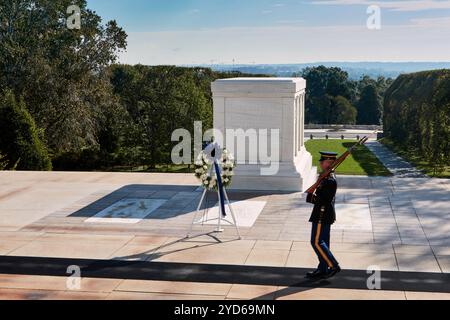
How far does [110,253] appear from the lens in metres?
9.23

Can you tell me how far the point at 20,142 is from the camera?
826 inches

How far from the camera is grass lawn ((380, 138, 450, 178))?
32.6m

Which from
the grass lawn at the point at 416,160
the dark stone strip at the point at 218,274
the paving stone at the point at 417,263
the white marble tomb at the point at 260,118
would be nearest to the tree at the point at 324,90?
the grass lawn at the point at 416,160

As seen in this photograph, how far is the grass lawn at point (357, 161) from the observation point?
35.8m

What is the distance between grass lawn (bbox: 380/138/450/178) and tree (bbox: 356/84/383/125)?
2643 centimetres

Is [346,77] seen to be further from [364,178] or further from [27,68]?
[364,178]

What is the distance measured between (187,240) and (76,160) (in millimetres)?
25894

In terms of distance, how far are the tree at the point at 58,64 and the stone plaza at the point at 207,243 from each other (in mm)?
16758

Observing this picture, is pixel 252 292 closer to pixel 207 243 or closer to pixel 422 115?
pixel 207 243

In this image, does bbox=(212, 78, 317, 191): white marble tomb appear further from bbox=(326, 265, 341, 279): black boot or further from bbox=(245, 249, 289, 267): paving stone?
bbox=(326, 265, 341, 279): black boot

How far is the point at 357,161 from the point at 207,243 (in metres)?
36.1

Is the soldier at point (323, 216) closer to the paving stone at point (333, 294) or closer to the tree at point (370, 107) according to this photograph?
the paving stone at point (333, 294)

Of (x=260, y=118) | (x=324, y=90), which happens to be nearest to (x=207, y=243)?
(x=260, y=118)
